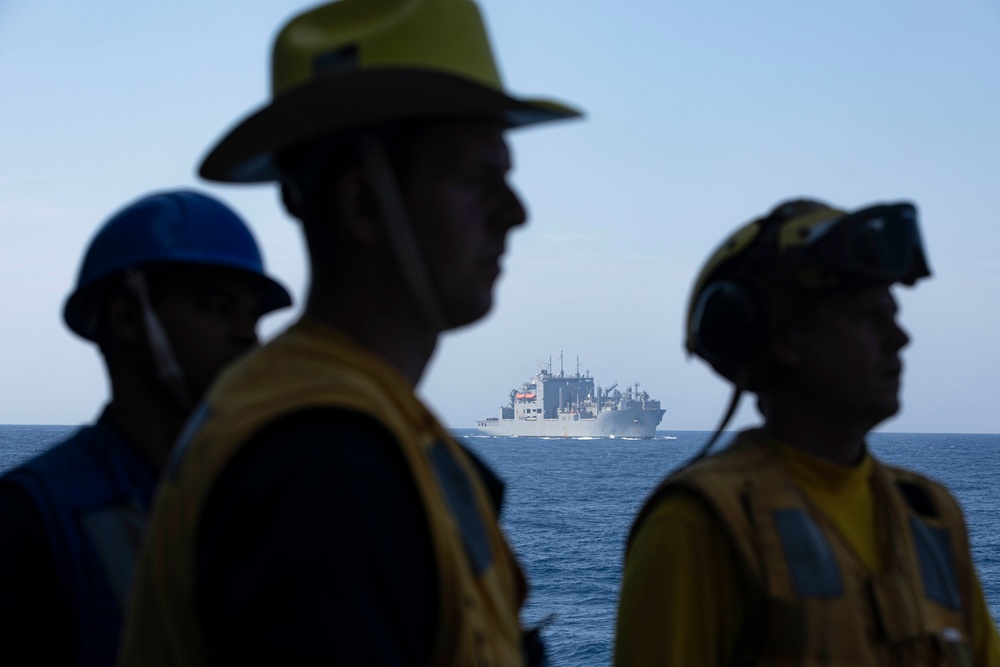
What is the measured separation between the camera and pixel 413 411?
4.59 ft

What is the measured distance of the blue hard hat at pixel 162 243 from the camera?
2670mm

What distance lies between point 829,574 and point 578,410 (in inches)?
6025

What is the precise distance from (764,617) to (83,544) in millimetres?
1488

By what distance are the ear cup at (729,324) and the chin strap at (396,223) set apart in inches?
59.7

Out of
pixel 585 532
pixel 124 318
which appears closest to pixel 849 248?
pixel 124 318

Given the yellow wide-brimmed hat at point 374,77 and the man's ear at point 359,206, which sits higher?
the yellow wide-brimmed hat at point 374,77

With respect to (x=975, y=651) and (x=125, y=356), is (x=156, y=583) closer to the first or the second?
(x=125, y=356)

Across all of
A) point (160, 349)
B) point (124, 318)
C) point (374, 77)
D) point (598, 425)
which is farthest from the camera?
point (598, 425)

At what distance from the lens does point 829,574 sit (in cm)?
246

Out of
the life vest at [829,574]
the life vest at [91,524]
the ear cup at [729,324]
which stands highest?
the ear cup at [729,324]

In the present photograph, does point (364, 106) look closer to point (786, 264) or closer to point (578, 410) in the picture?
point (786, 264)

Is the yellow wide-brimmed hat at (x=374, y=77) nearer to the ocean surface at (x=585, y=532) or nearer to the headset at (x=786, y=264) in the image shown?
the ocean surface at (x=585, y=532)

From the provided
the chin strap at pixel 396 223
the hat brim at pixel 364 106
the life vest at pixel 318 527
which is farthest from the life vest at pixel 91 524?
the chin strap at pixel 396 223

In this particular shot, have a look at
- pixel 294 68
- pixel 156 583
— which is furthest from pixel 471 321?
pixel 156 583
